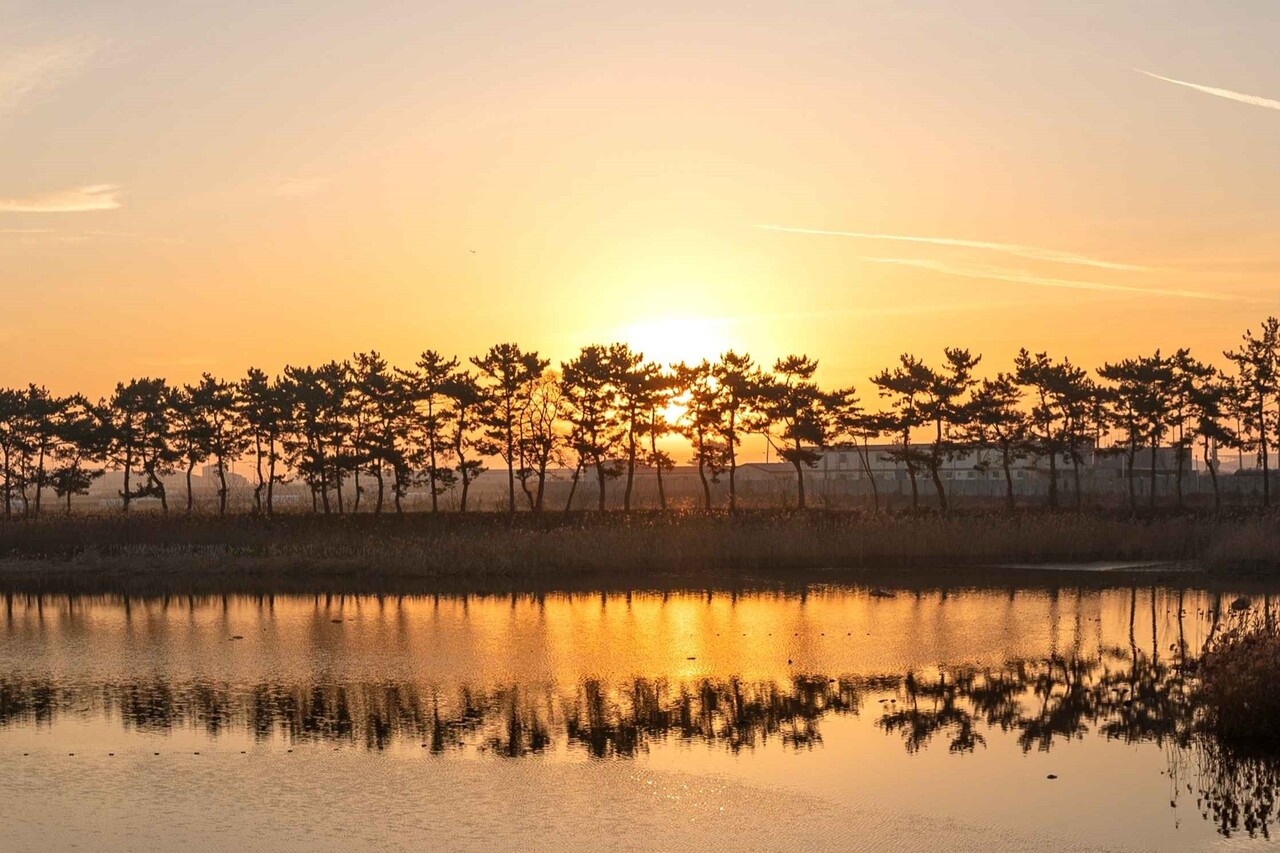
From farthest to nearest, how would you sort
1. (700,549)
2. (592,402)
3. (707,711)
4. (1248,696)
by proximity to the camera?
(592,402)
(700,549)
(707,711)
(1248,696)

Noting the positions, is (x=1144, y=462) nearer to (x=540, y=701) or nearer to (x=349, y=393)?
(x=349, y=393)

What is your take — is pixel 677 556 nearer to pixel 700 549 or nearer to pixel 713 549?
pixel 700 549

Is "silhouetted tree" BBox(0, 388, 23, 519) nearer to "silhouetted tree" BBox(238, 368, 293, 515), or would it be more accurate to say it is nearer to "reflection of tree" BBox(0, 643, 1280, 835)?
"silhouetted tree" BBox(238, 368, 293, 515)

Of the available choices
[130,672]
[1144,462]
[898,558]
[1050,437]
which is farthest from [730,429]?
[1144,462]

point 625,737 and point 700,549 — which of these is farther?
point 700,549

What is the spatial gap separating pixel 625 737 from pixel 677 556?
26.8m

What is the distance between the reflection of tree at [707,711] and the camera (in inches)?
677

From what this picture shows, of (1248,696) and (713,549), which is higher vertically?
(1248,696)

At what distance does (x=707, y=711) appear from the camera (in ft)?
63.5

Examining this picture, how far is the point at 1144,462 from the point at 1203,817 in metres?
128

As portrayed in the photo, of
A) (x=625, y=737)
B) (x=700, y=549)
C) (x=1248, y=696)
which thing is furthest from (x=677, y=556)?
(x=1248, y=696)

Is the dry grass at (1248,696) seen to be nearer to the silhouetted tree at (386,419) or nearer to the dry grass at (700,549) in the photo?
the dry grass at (700,549)

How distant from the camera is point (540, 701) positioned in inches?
795

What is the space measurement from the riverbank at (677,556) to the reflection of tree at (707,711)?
16876 millimetres
